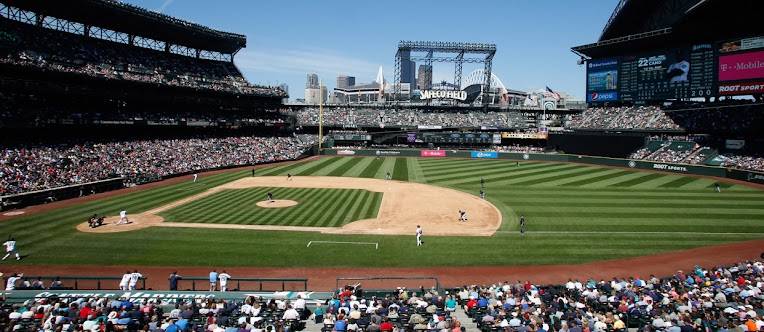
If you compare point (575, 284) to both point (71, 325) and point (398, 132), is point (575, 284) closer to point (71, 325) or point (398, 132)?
point (71, 325)

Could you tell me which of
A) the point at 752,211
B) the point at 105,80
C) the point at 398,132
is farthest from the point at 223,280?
the point at 398,132

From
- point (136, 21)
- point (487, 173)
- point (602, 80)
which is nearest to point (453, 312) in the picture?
point (487, 173)

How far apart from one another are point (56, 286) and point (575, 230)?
28.0 meters

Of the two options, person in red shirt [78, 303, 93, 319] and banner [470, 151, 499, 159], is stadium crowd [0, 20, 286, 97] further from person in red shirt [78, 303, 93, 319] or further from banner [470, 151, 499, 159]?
person in red shirt [78, 303, 93, 319]

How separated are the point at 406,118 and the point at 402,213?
65827 mm

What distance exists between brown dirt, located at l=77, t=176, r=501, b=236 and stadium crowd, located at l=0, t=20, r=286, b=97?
22.7m

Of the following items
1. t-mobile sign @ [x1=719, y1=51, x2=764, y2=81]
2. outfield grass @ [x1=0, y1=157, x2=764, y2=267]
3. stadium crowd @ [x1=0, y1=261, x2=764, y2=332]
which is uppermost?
t-mobile sign @ [x1=719, y1=51, x2=764, y2=81]

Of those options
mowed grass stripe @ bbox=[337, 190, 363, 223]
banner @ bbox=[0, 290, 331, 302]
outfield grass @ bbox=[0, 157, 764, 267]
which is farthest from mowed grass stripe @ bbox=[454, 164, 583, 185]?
banner @ bbox=[0, 290, 331, 302]

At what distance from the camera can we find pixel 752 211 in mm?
33969

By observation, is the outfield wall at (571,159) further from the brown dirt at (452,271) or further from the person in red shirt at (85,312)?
the person in red shirt at (85,312)

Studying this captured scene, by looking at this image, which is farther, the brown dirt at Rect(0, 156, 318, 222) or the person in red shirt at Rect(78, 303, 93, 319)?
the brown dirt at Rect(0, 156, 318, 222)

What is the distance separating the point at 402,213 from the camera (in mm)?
33594

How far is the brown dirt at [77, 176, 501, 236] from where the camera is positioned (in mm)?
28797

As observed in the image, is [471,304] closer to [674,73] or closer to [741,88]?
[741,88]
